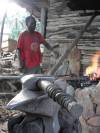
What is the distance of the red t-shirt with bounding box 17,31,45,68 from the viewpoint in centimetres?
821

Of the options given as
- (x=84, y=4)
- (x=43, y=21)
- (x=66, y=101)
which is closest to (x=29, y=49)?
(x=84, y=4)

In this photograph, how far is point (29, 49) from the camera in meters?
8.32

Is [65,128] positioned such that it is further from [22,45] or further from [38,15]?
[38,15]

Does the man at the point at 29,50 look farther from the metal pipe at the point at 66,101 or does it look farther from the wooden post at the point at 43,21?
the metal pipe at the point at 66,101

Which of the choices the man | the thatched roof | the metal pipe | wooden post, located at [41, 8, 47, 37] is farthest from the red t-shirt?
the metal pipe

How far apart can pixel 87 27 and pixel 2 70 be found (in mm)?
5994

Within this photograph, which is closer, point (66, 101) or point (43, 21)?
point (66, 101)

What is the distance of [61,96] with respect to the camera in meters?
1.78

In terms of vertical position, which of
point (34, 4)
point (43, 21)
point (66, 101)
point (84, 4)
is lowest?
point (66, 101)

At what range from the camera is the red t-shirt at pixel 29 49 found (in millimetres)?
8211

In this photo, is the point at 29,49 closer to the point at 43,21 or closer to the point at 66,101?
the point at 43,21

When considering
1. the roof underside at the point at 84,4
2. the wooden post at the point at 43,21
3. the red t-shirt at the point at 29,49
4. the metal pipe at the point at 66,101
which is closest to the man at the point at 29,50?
the red t-shirt at the point at 29,49

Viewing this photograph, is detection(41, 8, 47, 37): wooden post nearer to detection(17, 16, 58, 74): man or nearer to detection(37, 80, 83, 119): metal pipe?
detection(17, 16, 58, 74): man

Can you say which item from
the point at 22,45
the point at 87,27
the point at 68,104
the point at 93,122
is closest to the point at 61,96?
the point at 68,104
